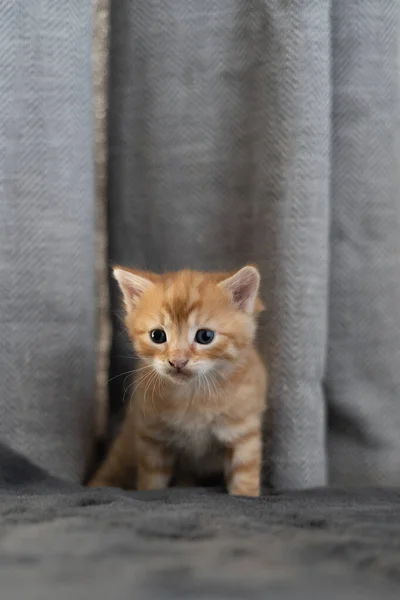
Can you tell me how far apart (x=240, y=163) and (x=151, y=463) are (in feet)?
1.89

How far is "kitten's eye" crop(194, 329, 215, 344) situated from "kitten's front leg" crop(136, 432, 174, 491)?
0.63 feet

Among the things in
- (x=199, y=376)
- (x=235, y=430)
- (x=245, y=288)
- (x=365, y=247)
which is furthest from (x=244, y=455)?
(x=365, y=247)

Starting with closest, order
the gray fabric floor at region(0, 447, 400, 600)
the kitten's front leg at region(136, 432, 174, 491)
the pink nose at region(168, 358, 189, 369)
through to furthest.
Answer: the gray fabric floor at region(0, 447, 400, 600)
the pink nose at region(168, 358, 189, 369)
the kitten's front leg at region(136, 432, 174, 491)

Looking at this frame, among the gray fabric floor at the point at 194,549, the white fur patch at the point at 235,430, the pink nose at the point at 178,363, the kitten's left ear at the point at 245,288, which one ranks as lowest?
the white fur patch at the point at 235,430

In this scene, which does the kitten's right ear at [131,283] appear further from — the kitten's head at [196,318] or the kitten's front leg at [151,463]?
the kitten's front leg at [151,463]

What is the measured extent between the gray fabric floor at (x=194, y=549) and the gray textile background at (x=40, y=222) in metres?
0.29

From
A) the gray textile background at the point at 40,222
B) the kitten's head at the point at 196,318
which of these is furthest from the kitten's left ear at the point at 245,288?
the gray textile background at the point at 40,222

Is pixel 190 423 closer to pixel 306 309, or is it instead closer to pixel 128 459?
pixel 128 459

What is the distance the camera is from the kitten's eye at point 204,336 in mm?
1176

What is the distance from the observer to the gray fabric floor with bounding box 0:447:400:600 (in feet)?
1.83

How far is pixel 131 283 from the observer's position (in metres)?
1.22

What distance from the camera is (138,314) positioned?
1.23 metres

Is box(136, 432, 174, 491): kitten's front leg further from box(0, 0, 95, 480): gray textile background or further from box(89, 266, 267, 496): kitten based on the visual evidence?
box(0, 0, 95, 480): gray textile background

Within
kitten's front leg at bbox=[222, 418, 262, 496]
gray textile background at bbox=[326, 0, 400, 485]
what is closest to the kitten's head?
kitten's front leg at bbox=[222, 418, 262, 496]
